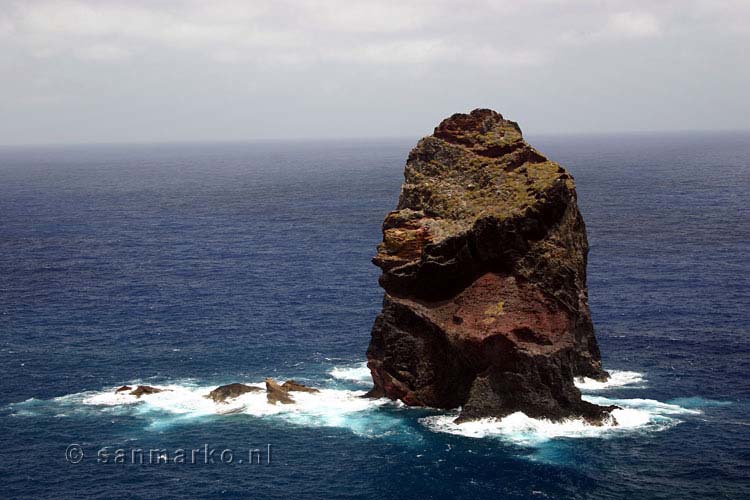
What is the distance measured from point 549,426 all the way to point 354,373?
25.7 metres

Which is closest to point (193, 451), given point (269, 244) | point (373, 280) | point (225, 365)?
point (225, 365)

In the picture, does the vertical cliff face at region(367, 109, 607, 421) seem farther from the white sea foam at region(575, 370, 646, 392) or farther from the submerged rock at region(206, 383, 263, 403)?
the submerged rock at region(206, 383, 263, 403)

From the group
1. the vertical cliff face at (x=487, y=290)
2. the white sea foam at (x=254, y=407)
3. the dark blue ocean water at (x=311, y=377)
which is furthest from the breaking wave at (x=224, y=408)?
the vertical cliff face at (x=487, y=290)

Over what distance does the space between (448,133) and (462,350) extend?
25.7 m

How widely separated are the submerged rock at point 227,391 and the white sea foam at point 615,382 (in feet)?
111

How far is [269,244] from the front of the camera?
180 meters

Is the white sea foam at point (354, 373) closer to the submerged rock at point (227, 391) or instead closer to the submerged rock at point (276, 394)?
the submerged rock at point (276, 394)

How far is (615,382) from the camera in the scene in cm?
9450

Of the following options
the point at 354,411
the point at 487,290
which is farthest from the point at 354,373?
the point at 487,290

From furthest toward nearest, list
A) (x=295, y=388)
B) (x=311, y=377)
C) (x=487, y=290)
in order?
(x=311, y=377), (x=295, y=388), (x=487, y=290)

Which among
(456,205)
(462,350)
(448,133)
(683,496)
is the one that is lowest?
(683,496)

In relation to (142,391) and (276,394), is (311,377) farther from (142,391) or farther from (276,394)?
(142,391)

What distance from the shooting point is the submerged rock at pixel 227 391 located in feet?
295

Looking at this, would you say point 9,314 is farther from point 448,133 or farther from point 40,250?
point 448,133
